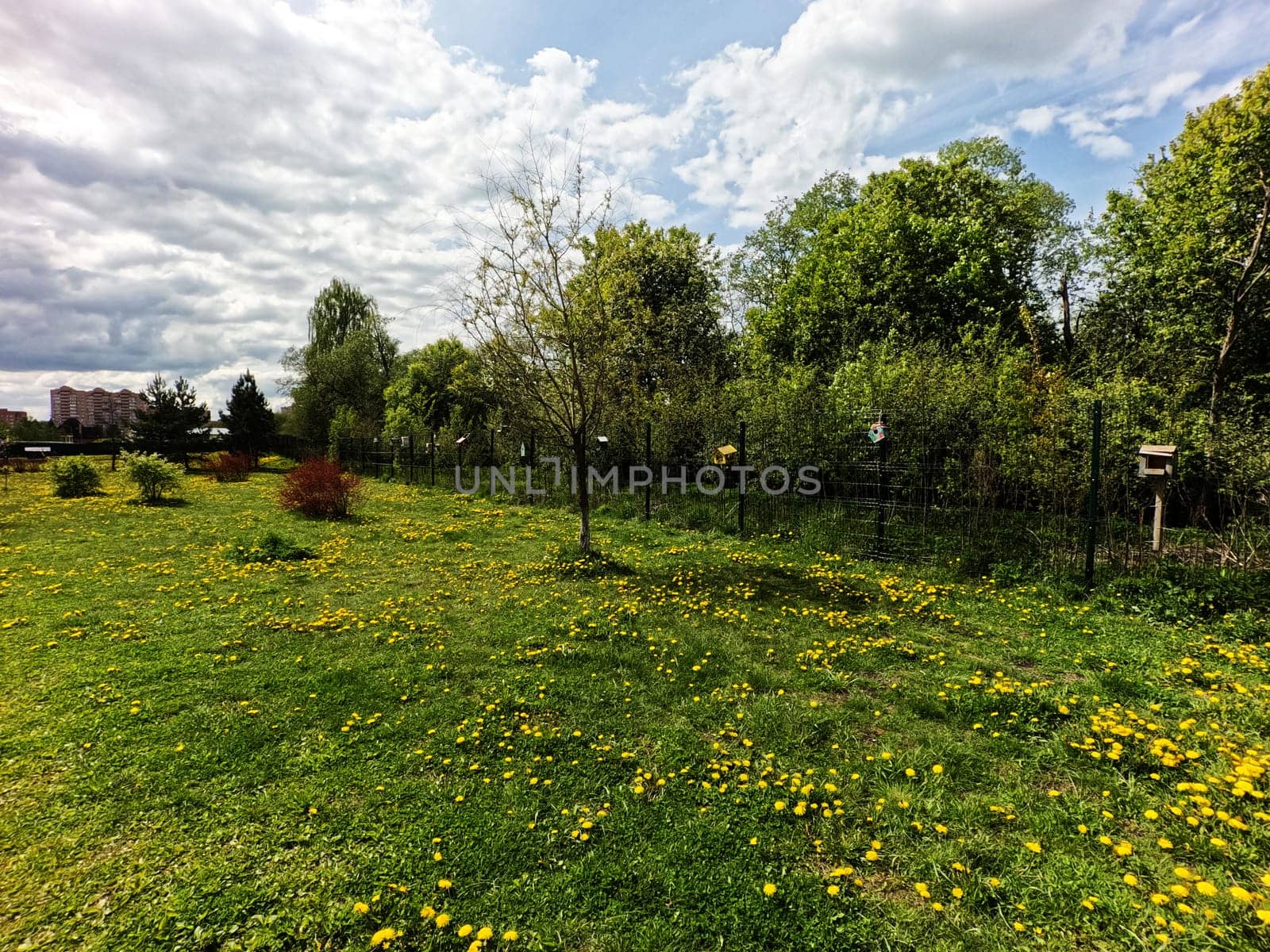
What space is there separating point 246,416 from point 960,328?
33.3m

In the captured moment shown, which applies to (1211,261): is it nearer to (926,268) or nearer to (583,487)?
(926,268)

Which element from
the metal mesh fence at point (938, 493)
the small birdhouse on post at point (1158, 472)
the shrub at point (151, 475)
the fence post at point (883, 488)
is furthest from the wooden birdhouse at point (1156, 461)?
the shrub at point (151, 475)

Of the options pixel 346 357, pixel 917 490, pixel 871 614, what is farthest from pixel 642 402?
pixel 346 357

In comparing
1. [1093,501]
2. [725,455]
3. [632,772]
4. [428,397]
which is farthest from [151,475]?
[1093,501]

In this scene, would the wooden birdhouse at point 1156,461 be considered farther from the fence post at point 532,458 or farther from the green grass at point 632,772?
the fence post at point 532,458

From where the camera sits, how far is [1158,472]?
5.81 meters

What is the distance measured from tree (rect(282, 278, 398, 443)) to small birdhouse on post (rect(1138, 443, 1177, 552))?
30.3 metres

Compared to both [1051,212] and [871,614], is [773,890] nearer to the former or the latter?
[871,614]

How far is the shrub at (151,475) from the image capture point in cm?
1447

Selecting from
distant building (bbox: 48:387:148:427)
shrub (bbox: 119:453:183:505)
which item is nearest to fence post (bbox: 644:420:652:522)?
shrub (bbox: 119:453:183:505)

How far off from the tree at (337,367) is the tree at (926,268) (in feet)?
77.8

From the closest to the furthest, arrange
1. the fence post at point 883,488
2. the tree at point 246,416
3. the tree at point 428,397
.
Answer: the fence post at point 883,488
the tree at point 428,397
the tree at point 246,416

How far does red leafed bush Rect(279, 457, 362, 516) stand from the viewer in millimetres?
11961

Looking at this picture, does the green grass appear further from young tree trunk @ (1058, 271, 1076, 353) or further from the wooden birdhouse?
young tree trunk @ (1058, 271, 1076, 353)
